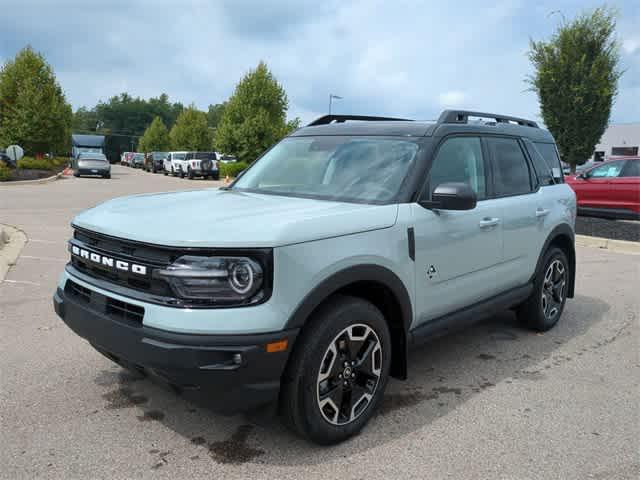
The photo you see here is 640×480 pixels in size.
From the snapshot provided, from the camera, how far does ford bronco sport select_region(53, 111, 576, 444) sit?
260cm

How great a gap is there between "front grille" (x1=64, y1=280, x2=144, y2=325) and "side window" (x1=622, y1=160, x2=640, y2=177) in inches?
501

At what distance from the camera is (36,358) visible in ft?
13.8

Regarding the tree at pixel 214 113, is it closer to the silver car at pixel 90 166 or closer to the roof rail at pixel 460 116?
the silver car at pixel 90 166

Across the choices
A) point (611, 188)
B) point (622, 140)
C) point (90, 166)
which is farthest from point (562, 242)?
point (622, 140)

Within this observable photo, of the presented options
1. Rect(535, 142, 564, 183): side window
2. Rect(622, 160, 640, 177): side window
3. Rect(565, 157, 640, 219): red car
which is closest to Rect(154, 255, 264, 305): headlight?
Rect(535, 142, 564, 183): side window

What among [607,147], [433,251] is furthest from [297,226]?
[607,147]

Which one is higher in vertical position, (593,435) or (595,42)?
(595,42)

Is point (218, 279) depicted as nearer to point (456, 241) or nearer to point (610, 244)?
point (456, 241)

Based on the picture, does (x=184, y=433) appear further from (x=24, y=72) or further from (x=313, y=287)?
(x=24, y=72)

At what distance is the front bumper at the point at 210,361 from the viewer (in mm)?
2541

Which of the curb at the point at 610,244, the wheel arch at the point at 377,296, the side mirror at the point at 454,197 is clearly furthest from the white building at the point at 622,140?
the wheel arch at the point at 377,296

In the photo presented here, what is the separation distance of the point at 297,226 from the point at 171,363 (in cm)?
88

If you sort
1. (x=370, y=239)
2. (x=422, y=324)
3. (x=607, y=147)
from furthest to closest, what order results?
(x=607, y=147) < (x=422, y=324) < (x=370, y=239)

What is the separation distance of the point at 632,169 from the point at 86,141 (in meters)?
41.1
